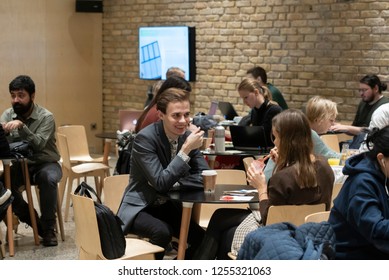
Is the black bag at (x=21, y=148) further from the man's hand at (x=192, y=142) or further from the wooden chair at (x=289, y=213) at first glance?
the wooden chair at (x=289, y=213)

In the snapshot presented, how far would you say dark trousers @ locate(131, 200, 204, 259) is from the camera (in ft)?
16.0

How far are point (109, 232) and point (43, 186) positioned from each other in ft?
8.30

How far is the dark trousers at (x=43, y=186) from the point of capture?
21.9 ft

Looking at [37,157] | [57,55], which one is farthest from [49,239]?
[57,55]

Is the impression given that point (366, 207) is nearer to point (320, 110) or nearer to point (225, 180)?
point (225, 180)

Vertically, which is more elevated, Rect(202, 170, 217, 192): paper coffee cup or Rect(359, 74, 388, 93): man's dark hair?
Rect(359, 74, 388, 93): man's dark hair

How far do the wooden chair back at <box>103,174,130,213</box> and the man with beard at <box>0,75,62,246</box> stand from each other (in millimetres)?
1446

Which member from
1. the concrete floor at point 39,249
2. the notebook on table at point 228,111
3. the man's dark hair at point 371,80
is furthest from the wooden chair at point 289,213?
the notebook on table at point 228,111

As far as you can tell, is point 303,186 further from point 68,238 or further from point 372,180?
point 68,238

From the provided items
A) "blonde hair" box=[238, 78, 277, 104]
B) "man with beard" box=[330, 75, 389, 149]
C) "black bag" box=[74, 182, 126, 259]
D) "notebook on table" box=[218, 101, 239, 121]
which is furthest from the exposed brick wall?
"black bag" box=[74, 182, 126, 259]

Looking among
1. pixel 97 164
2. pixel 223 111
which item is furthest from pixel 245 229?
pixel 223 111

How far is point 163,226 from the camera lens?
4922 millimetres

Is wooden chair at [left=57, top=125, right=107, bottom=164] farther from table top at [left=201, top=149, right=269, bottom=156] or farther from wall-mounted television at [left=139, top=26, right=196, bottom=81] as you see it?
wall-mounted television at [left=139, top=26, right=196, bottom=81]
